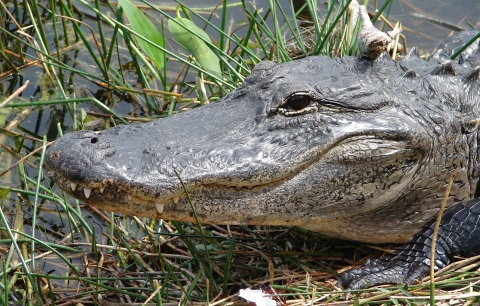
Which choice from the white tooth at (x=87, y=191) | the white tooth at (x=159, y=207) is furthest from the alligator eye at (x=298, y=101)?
the white tooth at (x=87, y=191)

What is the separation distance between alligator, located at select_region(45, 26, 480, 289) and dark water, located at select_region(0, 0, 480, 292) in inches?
49.9

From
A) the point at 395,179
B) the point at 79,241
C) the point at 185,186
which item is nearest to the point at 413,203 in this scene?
the point at 395,179

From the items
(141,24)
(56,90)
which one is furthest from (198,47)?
(56,90)

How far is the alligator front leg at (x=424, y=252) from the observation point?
11.0 ft

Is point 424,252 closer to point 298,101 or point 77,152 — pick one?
point 298,101

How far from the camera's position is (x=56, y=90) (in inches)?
207

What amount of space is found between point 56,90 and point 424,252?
125 inches

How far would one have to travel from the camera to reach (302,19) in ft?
20.7

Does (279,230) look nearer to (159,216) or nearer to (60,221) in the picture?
(159,216)

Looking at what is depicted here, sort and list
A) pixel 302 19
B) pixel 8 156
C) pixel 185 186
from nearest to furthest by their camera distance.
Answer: pixel 185 186 < pixel 8 156 < pixel 302 19

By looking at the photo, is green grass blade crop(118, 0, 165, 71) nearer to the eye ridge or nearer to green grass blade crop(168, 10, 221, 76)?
green grass blade crop(168, 10, 221, 76)

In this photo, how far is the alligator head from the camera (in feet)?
9.51

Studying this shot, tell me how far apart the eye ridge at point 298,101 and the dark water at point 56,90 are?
1605 mm

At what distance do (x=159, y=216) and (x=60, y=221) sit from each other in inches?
56.9
